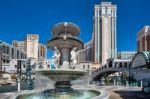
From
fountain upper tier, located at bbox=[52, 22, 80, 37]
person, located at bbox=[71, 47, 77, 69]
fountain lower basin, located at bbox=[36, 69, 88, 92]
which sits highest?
fountain upper tier, located at bbox=[52, 22, 80, 37]

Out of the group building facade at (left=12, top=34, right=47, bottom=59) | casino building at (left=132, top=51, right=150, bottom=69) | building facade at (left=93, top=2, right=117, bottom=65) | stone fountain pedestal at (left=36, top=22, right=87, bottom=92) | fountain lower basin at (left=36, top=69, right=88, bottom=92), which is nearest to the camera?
fountain lower basin at (left=36, top=69, right=88, bottom=92)

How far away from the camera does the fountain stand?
47.4 feet

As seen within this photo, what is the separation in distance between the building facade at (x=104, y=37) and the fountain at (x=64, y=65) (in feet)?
444

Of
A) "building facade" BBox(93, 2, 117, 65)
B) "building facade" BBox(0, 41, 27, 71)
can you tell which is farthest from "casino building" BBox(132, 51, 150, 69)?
"building facade" BBox(0, 41, 27, 71)

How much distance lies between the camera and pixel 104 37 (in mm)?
151750

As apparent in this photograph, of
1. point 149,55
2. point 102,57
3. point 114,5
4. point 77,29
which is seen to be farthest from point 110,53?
point 77,29

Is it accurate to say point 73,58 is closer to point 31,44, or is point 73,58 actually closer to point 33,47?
point 33,47

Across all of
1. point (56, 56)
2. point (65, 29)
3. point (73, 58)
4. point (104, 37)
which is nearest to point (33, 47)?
point (104, 37)

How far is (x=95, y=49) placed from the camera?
156 meters

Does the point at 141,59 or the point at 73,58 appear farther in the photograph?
the point at 141,59

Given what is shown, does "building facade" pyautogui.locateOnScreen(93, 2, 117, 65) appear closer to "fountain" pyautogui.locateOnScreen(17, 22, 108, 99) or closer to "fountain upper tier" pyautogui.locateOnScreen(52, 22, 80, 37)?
"fountain upper tier" pyautogui.locateOnScreen(52, 22, 80, 37)

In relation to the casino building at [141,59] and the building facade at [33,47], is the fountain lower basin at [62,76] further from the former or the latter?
the building facade at [33,47]

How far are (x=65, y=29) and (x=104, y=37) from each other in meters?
136

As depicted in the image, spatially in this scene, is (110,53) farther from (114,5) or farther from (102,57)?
(114,5)
